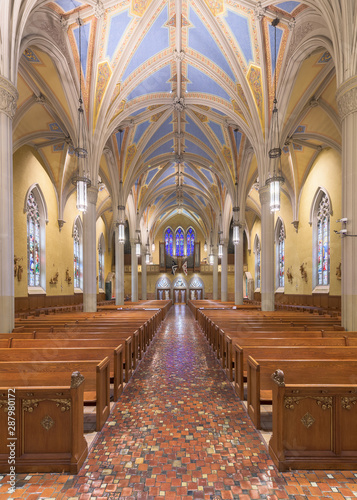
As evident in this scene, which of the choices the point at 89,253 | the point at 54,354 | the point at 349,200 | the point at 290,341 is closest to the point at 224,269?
the point at 89,253

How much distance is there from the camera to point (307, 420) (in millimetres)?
3135

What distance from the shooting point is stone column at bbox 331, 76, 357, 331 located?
6.90m

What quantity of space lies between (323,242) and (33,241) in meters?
14.5

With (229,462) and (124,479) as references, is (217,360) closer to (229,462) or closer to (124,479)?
(229,462)

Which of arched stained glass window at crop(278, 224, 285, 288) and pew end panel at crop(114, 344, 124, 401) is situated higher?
arched stained glass window at crop(278, 224, 285, 288)

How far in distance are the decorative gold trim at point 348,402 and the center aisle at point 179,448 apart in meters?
0.90

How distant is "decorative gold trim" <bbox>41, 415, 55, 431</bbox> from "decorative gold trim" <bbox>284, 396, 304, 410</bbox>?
7.07ft

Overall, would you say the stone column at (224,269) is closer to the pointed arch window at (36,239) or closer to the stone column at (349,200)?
the pointed arch window at (36,239)

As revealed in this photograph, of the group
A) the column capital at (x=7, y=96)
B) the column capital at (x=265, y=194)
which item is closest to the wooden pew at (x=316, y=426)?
the column capital at (x=7, y=96)

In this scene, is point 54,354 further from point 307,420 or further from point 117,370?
point 307,420

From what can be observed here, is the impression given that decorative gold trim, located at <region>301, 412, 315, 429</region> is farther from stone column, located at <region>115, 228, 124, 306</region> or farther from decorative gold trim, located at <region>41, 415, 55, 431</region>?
stone column, located at <region>115, 228, 124, 306</region>

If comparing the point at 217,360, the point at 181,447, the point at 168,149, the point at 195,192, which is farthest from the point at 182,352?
the point at 195,192

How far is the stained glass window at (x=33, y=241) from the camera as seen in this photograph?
53.1 ft

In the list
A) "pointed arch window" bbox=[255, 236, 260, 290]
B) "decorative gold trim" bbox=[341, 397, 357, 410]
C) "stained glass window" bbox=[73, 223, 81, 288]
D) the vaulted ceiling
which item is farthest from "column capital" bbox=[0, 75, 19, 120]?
"pointed arch window" bbox=[255, 236, 260, 290]
